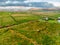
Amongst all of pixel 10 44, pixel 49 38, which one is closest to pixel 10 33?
pixel 10 44

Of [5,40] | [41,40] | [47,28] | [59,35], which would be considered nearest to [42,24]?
[47,28]

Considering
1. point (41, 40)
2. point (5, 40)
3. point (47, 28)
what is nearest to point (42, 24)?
point (47, 28)

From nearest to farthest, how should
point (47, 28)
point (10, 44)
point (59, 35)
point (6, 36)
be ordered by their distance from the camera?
point (10, 44) < point (6, 36) < point (59, 35) < point (47, 28)

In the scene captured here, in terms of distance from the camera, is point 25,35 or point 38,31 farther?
point 38,31

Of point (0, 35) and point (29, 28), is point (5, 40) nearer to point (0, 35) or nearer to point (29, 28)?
point (0, 35)

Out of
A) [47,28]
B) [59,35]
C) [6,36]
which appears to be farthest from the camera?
[47,28]

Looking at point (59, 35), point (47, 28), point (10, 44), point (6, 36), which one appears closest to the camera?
point (10, 44)

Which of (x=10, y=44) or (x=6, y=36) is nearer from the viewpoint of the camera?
(x=10, y=44)

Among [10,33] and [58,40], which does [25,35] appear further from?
[58,40]
